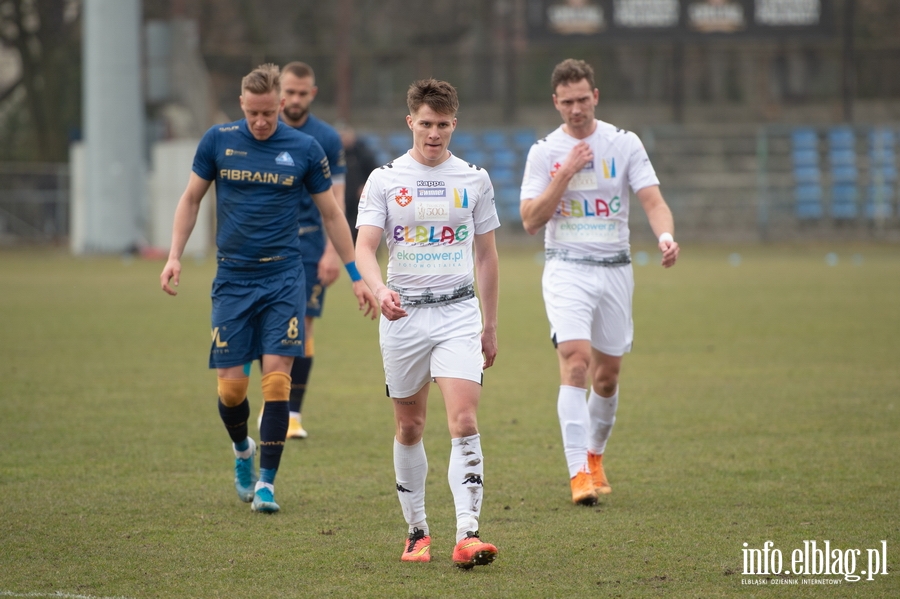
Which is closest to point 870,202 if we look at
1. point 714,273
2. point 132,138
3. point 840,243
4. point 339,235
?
point 840,243

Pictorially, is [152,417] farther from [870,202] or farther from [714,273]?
[870,202]

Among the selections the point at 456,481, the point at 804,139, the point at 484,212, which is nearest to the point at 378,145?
the point at 804,139

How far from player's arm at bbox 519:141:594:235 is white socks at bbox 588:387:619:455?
1.11 metres

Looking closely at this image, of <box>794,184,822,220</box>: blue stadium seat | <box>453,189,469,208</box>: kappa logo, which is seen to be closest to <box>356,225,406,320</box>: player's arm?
<box>453,189,469,208</box>: kappa logo

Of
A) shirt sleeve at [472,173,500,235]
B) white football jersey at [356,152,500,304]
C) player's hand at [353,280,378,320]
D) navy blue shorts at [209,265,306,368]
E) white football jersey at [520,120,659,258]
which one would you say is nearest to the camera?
white football jersey at [356,152,500,304]

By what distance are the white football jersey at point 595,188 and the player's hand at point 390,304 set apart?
2.01 metres

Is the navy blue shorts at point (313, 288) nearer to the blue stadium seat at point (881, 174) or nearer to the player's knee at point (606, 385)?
the player's knee at point (606, 385)

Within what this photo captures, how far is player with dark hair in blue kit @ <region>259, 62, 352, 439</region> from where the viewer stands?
795 centimetres

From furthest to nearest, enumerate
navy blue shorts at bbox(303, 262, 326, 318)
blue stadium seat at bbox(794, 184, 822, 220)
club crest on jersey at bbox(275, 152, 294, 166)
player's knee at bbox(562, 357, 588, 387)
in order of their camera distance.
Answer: blue stadium seat at bbox(794, 184, 822, 220) → navy blue shorts at bbox(303, 262, 326, 318) → player's knee at bbox(562, 357, 588, 387) → club crest on jersey at bbox(275, 152, 294, 166)

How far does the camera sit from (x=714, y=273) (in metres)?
21.6

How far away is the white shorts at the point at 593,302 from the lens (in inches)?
257

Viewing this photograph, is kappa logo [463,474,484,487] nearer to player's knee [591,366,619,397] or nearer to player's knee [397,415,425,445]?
player's knee [397,415,425,445]

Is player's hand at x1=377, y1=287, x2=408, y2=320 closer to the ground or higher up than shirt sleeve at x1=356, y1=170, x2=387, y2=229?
closer to the ground

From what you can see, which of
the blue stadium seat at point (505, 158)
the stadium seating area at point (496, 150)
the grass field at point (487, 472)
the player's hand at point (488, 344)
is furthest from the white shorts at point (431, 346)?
the blue stadium seat at point (505, 158)
